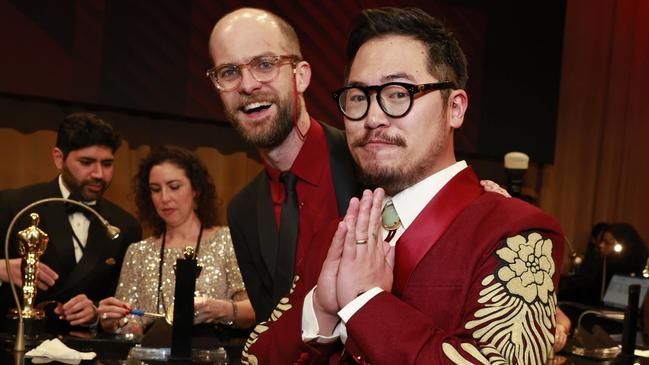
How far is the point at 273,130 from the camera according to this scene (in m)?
2.59

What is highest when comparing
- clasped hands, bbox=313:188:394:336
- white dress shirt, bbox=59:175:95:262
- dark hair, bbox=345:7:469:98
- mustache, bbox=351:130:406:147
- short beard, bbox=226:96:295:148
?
dark hair, bbox=345:7:469:98

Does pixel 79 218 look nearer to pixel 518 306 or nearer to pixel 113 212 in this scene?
pixel 113 212

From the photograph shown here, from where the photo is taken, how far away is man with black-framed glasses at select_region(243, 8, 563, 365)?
1.53 m

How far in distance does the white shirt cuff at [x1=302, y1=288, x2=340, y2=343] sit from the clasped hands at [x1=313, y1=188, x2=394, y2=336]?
22 millimetres

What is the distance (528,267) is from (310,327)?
412mm

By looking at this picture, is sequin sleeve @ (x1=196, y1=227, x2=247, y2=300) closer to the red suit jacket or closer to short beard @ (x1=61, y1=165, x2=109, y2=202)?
short beard @ (x1=61, y1=165, x2=109, y2=202)

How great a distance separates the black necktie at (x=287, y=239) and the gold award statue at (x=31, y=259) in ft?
3.40

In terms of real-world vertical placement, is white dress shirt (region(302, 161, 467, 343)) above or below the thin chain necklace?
above

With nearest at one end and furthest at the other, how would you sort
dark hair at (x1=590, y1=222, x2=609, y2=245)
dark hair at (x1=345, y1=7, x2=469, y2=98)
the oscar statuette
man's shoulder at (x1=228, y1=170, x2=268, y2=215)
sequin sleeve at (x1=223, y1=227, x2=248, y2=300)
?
dark hair at (x1=345, y1=7, x2=469, y2=98) < man's shoulder at (x1=228, y1=170, x2=268, y2=215) < the oscar statuette < sequin sleeve at (x1=223, y1=227, x2=248, y2=300) < dark hair at (x1=590, y1=222, x2=609, y2=245)

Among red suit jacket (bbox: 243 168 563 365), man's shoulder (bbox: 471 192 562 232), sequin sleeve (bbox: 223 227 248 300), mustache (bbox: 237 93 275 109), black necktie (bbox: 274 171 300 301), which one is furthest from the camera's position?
sequin sleeve (bbox: 223 227 248 300)

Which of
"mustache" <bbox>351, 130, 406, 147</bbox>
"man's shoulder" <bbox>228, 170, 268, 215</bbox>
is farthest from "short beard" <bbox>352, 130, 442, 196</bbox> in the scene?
"man's shoulder" <bbox>228, 170, 268, 215</bbox>

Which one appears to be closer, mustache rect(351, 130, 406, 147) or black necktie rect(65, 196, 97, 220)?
mustache rect(351, 130, 406, 147)

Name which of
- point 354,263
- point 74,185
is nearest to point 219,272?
point 74,185

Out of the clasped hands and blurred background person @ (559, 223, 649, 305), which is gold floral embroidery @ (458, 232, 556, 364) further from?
blurred background person @ (559, 223, 649, 305)
